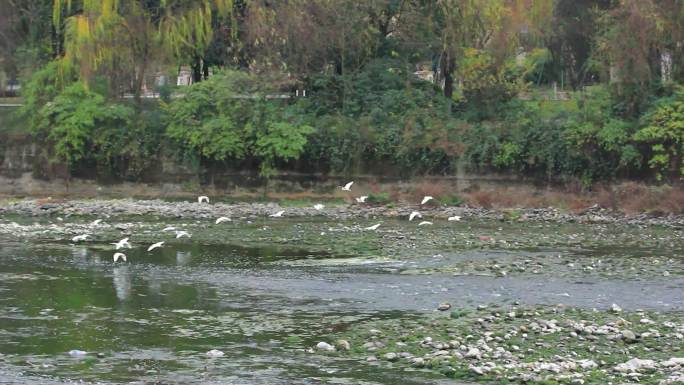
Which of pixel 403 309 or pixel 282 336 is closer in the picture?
pixel 282 336

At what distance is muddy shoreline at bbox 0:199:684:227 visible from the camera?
106ft

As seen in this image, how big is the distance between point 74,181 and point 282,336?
25.7 metres

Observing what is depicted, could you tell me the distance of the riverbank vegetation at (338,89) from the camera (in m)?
37.3

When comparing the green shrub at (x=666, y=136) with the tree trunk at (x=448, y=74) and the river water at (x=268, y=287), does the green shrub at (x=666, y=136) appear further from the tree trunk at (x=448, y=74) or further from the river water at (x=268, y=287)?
the tree trunk at (x=448, y=74)

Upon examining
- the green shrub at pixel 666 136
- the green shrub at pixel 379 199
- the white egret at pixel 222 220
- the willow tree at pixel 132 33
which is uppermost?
the willow tree at pixel 132 33

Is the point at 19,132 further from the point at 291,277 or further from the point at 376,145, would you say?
the point at 291,277

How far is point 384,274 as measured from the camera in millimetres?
21953

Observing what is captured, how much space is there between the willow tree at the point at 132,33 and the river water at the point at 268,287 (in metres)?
10.3

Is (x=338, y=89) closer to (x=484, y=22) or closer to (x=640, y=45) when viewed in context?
(x=484, y=22)

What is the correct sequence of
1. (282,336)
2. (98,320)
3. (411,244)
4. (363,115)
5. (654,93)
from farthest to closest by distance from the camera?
(363,115) → (654,93) → (411,244) → (98,320) → (282,336)

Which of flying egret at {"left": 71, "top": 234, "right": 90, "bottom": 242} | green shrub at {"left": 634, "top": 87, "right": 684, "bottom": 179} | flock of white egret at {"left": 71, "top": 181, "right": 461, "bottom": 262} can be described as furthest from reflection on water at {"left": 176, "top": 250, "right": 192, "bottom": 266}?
green shrub at {"left": 634, "top": 87, "right": 684, "bottom": 179}

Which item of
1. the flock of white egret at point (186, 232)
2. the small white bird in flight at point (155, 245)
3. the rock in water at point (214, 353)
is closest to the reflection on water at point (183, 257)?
the small white bird in flight at point (155, 245)

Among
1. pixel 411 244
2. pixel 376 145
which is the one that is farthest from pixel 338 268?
pixel 376 145

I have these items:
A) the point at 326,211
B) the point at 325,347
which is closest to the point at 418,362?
the point at 325,347
